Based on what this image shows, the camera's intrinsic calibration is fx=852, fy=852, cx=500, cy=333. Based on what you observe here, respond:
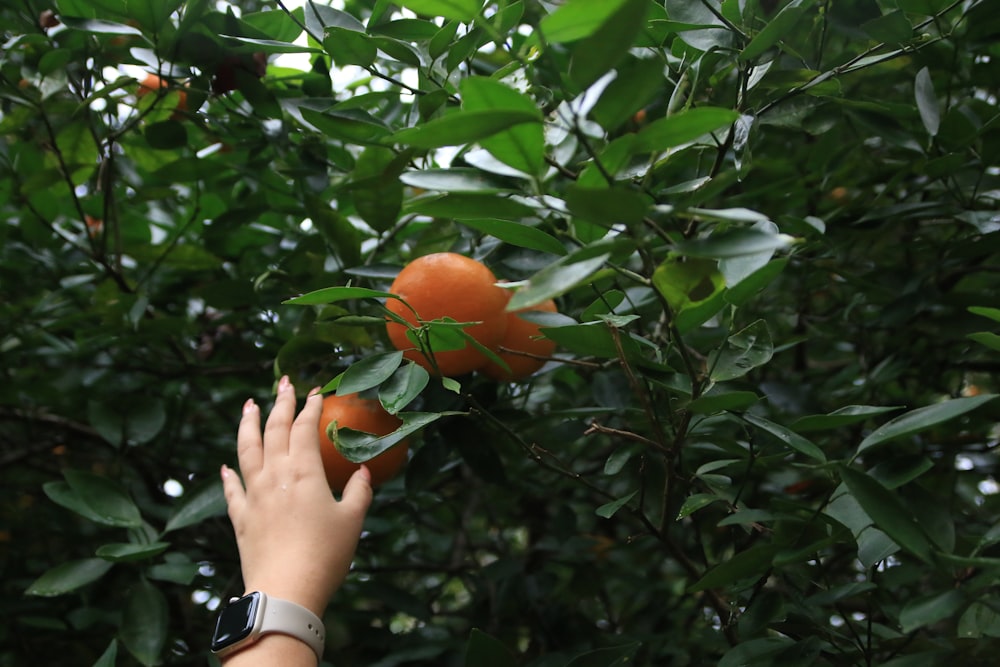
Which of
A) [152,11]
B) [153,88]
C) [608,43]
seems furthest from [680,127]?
[153,88]

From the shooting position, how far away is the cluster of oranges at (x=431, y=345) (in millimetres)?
853

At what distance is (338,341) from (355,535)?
0.22 meters

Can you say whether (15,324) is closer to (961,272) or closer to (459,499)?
(459,499)

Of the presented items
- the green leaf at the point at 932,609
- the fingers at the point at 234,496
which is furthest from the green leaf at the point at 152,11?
the green leaf at the point at 932,609

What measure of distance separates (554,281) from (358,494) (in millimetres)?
461

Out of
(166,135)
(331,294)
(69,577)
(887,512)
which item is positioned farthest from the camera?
(166,135)

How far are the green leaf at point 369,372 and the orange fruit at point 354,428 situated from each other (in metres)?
0.10

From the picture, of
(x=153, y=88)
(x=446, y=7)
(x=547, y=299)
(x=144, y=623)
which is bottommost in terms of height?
(x=144, y=623)

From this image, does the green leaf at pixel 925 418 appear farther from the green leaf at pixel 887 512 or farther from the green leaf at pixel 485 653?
the green leaf at pixel 485 653

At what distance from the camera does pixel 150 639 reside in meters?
1.06

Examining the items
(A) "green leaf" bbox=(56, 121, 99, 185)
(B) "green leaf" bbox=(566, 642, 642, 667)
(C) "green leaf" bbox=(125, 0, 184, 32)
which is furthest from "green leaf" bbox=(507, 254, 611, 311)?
(A) "green leaf" bbox=(56, 121, 99, 185)

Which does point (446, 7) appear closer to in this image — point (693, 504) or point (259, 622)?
point (693, 504)

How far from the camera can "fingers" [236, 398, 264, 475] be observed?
90cm

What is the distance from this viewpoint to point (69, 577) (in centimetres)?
106
